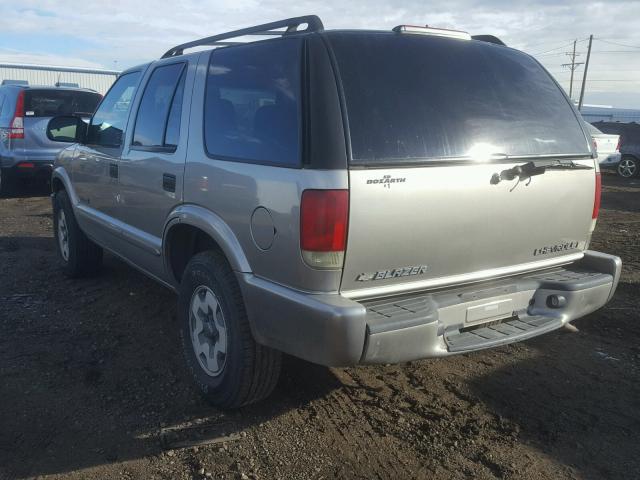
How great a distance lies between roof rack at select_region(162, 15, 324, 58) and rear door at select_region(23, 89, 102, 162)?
650 cm

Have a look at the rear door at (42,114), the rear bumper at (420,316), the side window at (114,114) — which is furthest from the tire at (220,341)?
the rear door at (42,114)

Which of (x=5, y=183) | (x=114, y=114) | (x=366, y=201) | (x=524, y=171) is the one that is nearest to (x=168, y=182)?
(x=114, y=114)

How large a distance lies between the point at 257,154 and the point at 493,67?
1404 millimetres

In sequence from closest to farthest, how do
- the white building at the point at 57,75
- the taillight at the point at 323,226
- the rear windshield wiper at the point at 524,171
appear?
the taillight at the point at 323,226, the rear windshield wiper at the point at 524,171, the white building at the point at 57,75

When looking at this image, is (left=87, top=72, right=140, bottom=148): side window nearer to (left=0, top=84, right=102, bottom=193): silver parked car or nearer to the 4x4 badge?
the 4x4 badge

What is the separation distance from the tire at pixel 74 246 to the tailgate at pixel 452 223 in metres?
3.74

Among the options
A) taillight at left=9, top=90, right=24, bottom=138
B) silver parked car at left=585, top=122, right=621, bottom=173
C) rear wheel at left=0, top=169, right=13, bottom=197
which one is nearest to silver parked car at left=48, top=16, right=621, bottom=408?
taillight at left=9, top=90, right=24, bottom=138

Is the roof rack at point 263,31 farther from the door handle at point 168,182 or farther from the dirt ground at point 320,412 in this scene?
the dirt ground at point 320,412

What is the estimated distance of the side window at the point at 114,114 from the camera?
A: 15.3 feet

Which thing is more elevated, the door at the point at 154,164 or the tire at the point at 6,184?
the door at the point at 154,164

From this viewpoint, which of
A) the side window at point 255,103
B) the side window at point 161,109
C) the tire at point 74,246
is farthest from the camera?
the tire at point 74,246

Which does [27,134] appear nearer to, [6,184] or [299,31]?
[6,184]

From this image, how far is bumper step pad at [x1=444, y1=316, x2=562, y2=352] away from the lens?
A: 9.95 feet

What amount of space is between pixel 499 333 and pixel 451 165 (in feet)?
3.03
